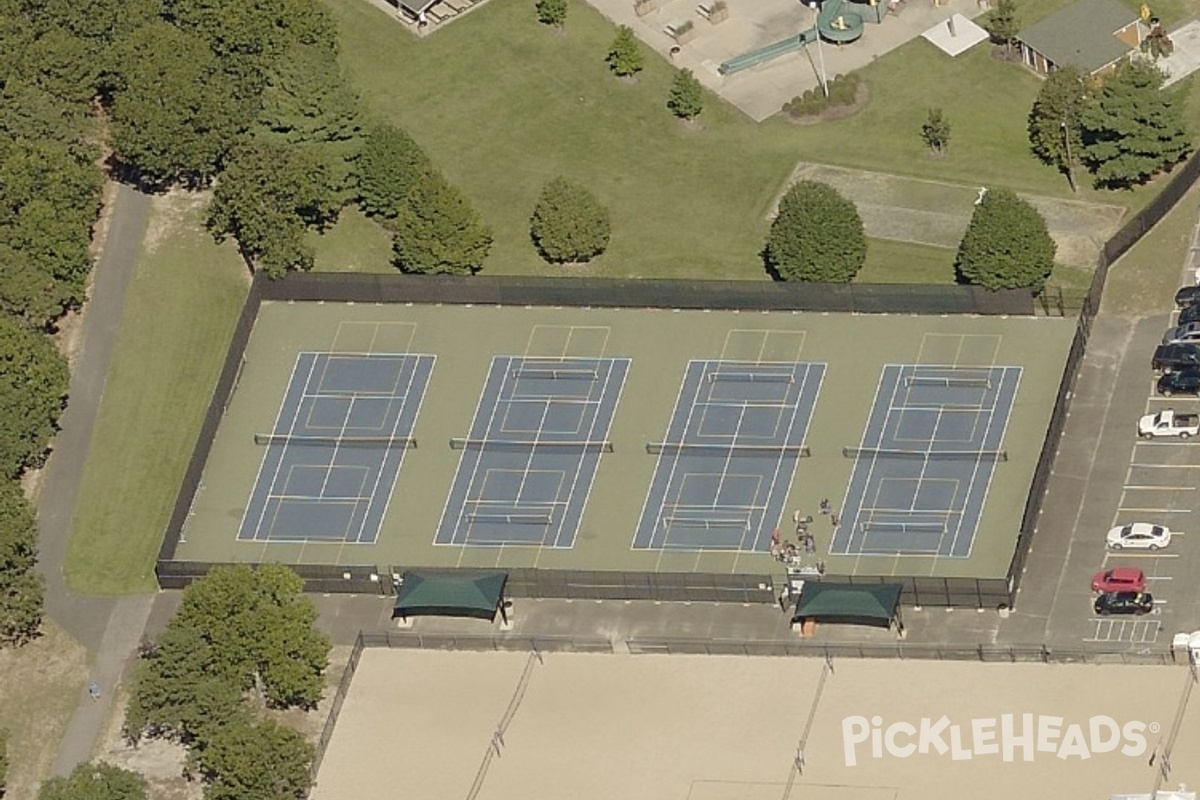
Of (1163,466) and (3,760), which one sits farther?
(1163,466)

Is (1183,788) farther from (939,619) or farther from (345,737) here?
(345,737)

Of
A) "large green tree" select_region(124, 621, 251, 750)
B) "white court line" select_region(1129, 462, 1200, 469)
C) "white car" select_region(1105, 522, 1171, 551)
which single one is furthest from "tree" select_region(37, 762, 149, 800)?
"white court line" select_region(1129, 462, 1200, 469)

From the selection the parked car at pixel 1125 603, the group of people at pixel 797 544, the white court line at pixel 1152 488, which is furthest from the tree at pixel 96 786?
the white court line at pixel 1152 488

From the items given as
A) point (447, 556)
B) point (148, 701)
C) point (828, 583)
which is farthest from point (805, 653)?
point (148, 701)

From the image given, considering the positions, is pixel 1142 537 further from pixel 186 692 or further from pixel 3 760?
pixel 3 760

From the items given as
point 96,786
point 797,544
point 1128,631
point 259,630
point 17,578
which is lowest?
point 96,786
